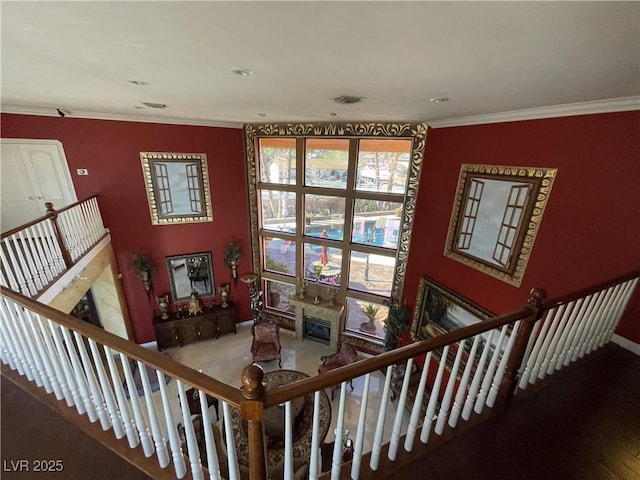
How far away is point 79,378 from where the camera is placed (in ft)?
5.45

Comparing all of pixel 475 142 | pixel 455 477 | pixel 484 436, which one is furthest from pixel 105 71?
pixel 475 142

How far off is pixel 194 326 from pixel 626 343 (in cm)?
681

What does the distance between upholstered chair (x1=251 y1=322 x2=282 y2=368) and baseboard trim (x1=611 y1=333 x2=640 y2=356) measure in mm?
5152

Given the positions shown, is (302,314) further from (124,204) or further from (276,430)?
(124,204)

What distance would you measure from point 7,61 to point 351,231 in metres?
4.72

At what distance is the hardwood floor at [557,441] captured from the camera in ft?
5.32

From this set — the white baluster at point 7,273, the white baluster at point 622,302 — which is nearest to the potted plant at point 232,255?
the white baluster at point 7,273

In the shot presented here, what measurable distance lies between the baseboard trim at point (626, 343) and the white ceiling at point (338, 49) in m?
2.07

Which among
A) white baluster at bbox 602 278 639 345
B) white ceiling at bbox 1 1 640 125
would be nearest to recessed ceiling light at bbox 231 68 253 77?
white ceiling at bbox 1 1 640 125

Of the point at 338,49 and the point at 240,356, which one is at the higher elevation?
the point at 338,49

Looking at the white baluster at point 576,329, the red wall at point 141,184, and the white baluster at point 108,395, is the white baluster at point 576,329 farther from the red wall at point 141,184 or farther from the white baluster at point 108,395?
the red wall at point 141,184

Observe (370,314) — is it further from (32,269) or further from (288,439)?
(32,269)

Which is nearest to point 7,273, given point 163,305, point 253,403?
point 253,403

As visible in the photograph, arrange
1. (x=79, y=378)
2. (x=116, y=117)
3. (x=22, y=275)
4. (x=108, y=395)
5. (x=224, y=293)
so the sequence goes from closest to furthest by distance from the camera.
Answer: (x=108, y=395) < (x=79, y=378) < (x=22, y=275) < (x=116, y=117) < (x=224, y=293)
